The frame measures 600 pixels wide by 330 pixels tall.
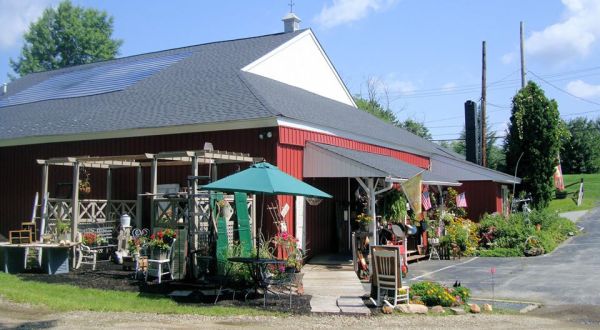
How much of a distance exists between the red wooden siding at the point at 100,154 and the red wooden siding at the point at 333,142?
466 mm

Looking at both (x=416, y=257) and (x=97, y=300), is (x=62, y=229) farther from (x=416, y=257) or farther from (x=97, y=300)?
(x=416, y=257)

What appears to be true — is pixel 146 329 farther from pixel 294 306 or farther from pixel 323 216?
pixel 323 216

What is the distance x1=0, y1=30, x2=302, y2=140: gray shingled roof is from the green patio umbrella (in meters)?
3.81

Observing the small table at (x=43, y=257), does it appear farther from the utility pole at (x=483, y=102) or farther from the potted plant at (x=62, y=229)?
the utility pole at (x=483, y=102)

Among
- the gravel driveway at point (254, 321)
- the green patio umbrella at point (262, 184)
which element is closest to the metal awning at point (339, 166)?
the green patio umbrella at point (262, 184)

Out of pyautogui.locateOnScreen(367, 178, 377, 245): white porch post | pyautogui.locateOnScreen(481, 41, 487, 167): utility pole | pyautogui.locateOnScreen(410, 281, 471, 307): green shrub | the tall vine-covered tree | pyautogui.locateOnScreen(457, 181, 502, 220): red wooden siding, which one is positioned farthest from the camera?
pyautogui.locateOnScreen(481, 41, 487, 167): utility pole

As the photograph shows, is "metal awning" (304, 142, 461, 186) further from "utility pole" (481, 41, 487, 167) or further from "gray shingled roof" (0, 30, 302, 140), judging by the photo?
"utility pole" (481, 41, 487, 167)

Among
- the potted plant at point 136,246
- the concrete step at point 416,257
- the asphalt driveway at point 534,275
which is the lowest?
the asphalt driveway at point 534,275

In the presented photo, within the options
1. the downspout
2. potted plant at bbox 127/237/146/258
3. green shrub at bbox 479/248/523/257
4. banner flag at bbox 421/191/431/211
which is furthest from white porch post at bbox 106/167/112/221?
green shrub at bbox 479/248/523/257

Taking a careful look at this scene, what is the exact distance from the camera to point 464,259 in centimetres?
1911

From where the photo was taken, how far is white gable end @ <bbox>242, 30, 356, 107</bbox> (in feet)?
67.6

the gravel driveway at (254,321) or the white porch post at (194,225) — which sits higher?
the white porch post at (194,225)

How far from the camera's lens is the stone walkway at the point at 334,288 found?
398 inches

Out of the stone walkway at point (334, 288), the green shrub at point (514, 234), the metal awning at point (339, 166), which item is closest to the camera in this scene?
the stone walkway at point (334, 288)
